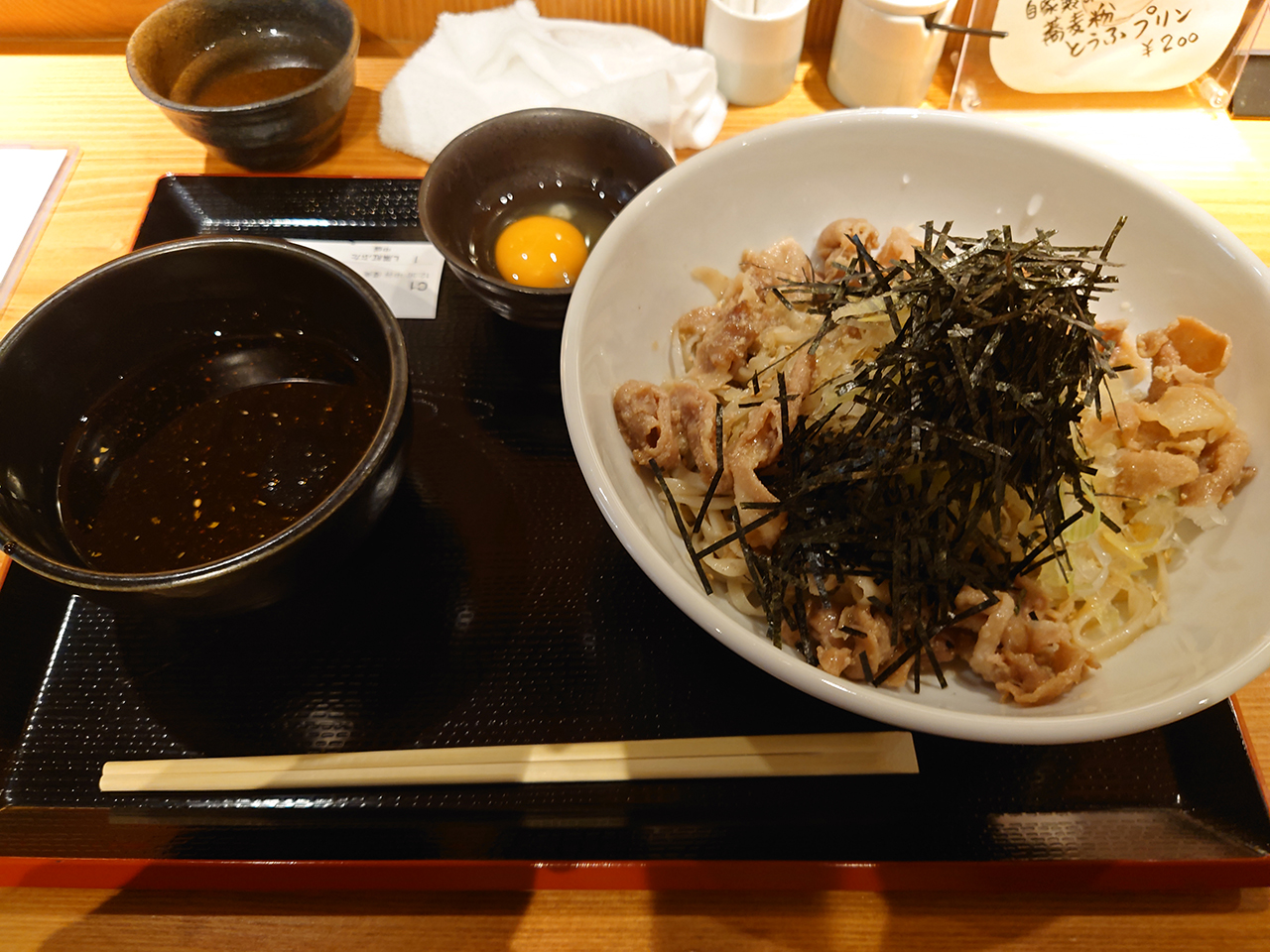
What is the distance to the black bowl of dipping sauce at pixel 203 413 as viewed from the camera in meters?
1.37

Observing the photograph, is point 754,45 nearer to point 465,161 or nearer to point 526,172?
point 526,172

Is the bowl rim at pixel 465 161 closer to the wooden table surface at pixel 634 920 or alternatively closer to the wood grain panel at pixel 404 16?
the wood grain panel at pixel 404 16

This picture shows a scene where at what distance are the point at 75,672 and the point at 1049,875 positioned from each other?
1962 mm

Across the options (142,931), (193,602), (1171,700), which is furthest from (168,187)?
(1171,700)

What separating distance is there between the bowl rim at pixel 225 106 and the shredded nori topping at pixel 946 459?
178 centimetres

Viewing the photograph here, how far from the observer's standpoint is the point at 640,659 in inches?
60.2

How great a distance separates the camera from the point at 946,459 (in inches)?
51.6

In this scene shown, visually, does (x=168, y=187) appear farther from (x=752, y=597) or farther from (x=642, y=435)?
(x=752, y=597)

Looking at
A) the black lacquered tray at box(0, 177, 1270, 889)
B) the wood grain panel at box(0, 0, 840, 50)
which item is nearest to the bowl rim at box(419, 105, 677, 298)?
the black lacquered tray at box(0, 177, 1270, 889)

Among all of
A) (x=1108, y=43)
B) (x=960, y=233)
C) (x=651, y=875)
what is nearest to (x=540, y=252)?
(x=960, y=233)

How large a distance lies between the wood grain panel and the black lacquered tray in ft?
6.31

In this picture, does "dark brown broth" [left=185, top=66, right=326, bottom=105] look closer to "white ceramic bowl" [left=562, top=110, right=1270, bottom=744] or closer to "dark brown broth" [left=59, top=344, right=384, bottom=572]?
"dark brown broth" [left=59, top=344, right=384, bottom=572]

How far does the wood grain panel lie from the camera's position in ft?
8.55

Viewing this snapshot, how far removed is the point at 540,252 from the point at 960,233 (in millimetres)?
1110
